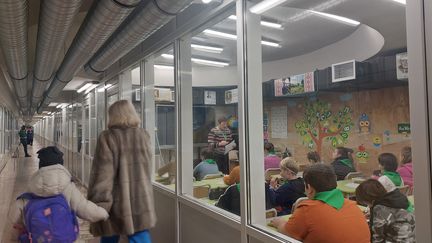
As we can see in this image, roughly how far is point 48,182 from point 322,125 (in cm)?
Answer: 277

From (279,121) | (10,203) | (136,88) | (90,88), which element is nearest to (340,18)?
(279,121)

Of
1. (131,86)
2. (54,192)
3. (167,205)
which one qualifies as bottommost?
(167,205)

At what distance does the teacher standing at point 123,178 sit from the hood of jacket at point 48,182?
27cm

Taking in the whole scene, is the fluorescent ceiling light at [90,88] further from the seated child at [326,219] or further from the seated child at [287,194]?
the seated child at [326,219]

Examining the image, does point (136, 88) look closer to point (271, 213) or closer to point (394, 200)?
point (271, 213)

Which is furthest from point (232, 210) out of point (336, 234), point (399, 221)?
point (399, 221)

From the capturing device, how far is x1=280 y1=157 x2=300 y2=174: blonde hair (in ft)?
10.9

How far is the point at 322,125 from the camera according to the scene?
3.72 metres

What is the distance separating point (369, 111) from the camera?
133 inches

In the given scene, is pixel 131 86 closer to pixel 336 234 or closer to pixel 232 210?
pixel 232 210

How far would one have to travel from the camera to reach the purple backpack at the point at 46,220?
2126 mm

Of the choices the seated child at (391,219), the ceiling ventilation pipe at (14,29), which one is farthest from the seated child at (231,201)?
the ceiling ventilation pipe at (14,29)

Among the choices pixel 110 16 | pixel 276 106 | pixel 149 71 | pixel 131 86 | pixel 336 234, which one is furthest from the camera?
pixel 131 86

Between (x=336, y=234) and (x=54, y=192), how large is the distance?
1.78 m
